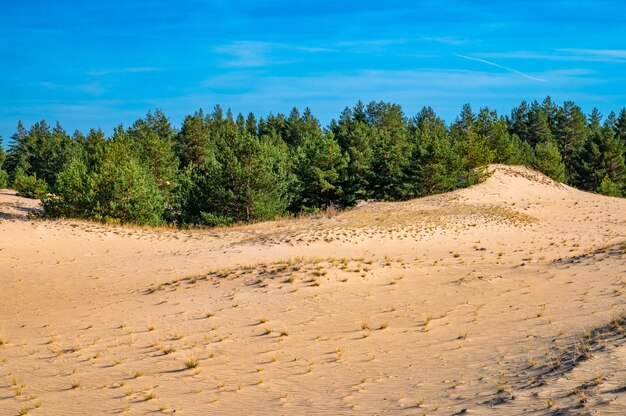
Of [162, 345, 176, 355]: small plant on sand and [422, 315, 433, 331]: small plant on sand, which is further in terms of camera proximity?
[422, 315, 433, 331]: small plant on sand

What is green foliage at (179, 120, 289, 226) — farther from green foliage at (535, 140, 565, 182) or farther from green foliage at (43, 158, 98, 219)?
green foliage at (535, 140, 565, 182)

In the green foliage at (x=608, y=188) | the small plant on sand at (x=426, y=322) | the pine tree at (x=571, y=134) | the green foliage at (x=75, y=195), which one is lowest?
the small plant on sand at (x=426, y=322)

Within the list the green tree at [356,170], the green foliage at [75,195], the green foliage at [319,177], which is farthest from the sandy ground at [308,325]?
the green tree at [356,170]

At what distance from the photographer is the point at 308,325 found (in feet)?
43.5

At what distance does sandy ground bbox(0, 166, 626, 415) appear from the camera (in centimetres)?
850

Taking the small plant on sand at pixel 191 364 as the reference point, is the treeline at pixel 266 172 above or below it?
above

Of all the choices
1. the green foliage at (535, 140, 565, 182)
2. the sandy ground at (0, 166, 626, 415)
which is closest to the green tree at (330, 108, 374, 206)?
the green foliage at (535, 140, 565, 182)

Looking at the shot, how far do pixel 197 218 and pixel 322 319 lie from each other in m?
33.2

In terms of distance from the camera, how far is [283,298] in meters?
15.4

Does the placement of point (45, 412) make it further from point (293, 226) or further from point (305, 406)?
point (293, 226)

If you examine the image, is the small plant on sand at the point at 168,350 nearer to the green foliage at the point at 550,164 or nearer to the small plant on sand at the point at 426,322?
the small plant on sand at the point at 426,322

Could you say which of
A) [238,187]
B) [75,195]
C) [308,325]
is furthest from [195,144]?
[308,325]

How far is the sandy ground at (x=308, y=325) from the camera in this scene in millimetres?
8500

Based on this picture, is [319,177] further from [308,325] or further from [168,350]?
[168,350]
